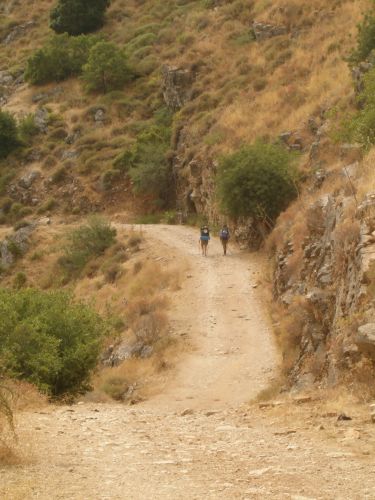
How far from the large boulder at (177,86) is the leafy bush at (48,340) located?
2606cm

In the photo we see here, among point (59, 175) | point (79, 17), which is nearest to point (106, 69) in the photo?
point (59, 175)

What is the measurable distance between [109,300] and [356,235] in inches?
512

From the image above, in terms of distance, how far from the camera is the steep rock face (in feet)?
31.8

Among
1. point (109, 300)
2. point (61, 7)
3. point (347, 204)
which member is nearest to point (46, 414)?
point (347, 204)

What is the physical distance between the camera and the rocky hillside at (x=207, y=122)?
18.3m

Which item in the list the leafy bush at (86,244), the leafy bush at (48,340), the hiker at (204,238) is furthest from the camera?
the leafy bush at (86,244)

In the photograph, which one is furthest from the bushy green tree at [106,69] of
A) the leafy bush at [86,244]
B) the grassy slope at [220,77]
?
the leafy bush at [86,244]

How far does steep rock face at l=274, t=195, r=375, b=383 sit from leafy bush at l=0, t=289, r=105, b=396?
4150 mm

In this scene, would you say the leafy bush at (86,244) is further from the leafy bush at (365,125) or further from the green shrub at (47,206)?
the leafy bush at (365,125)

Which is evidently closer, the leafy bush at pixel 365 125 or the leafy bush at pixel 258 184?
the leafy bush at pixel 365 125

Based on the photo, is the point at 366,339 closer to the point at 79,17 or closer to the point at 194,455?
the point at 194,455

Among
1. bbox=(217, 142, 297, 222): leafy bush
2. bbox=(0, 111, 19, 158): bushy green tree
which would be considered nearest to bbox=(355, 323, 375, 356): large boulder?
bbox=(217, 142, 297, 222): leafy bush

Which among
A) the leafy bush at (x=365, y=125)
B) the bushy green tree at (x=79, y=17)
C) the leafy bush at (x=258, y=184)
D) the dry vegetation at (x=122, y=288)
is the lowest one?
the dry vegetation at (x=122, y=288)

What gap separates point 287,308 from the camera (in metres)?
18.1
